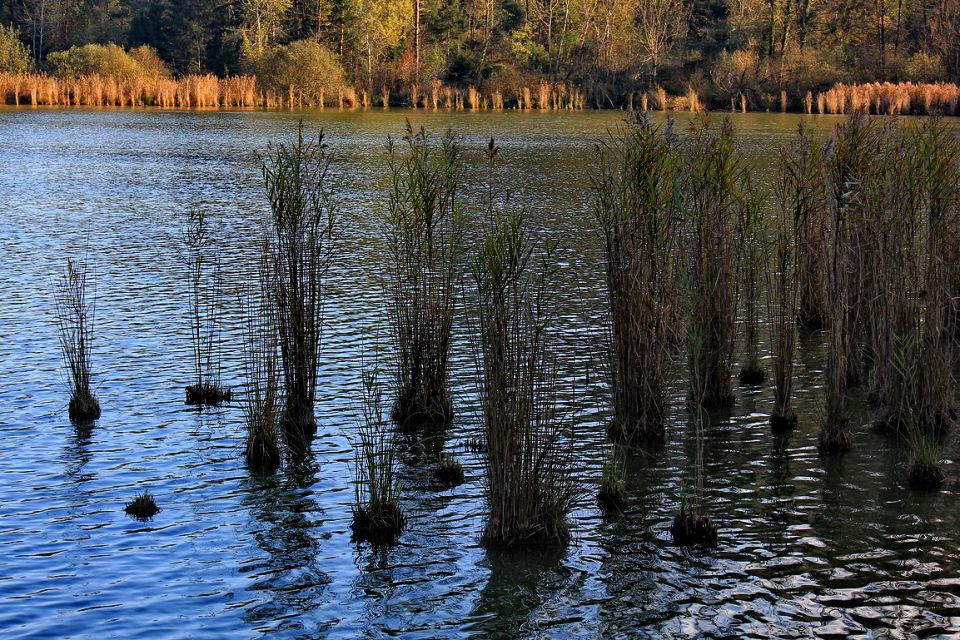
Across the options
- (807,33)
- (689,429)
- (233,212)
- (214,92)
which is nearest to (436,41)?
(214,92)

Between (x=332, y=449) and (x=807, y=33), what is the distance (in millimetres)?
74310

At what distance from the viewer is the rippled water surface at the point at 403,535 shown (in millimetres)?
6660

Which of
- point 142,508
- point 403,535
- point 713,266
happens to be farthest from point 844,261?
point 142,508

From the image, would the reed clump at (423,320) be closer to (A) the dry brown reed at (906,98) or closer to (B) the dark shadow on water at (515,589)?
(B) the dark shadow on water at (515,589)

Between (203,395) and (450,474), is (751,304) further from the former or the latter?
(203,395)

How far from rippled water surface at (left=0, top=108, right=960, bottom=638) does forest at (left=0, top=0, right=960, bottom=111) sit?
5433 centimetres

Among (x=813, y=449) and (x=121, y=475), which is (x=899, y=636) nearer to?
(x=813, y=449)

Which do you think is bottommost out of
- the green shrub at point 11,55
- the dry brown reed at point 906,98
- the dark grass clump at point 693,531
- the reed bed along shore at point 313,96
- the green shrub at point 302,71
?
the dark grass clump at point 693,531

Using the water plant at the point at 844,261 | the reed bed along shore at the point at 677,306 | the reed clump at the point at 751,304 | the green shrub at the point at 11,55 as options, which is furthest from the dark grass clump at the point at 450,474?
the green shrub at the point at 11,55

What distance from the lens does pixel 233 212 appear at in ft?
79.7

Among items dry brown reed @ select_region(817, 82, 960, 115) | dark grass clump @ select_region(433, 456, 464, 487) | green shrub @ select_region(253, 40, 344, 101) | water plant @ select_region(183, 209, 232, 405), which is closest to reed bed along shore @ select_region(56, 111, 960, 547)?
dark grass clump @ select_region(433, 456, 464, 487)

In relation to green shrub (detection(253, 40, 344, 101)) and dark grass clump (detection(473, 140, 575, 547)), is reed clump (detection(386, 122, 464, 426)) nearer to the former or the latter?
dark grass clump (detection(473, 140, 575, 547))

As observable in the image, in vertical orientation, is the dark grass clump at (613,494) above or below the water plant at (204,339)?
below

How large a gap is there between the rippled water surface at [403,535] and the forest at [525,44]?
5433 centimetres
